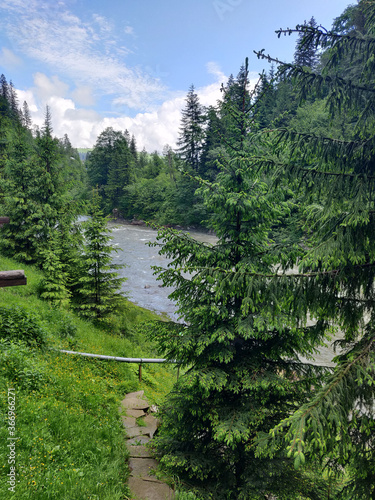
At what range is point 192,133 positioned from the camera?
56031mm

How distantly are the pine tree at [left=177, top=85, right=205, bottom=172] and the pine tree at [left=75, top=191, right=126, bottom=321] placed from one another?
147 feet

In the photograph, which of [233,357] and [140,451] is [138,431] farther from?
Result: [233,357]

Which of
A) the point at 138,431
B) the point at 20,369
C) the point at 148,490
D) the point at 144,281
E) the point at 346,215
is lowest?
the point at 144,281

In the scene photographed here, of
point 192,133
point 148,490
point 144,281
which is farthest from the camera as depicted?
point 192,133

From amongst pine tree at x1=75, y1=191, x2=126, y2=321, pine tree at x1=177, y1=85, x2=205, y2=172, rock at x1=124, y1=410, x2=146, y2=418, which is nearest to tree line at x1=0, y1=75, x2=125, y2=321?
pine tree at x1=75, y1=191, x2=126, y2=321

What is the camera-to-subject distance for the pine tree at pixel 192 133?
55.7 meters

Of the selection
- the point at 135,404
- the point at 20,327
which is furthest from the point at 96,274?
the point at 135,404

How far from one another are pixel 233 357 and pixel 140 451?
9.96 ft

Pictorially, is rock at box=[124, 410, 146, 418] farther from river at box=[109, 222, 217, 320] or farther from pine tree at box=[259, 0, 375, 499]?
river at box=[109, 222, 217, 320]

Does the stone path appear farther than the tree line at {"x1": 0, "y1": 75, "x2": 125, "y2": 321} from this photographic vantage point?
No

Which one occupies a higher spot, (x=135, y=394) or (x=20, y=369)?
(x=20, y=369)

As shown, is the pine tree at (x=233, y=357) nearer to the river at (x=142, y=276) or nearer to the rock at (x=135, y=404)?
the rock at (x=135, y=404)

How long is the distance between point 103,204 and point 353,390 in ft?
239

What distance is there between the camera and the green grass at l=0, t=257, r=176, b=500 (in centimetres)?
434
